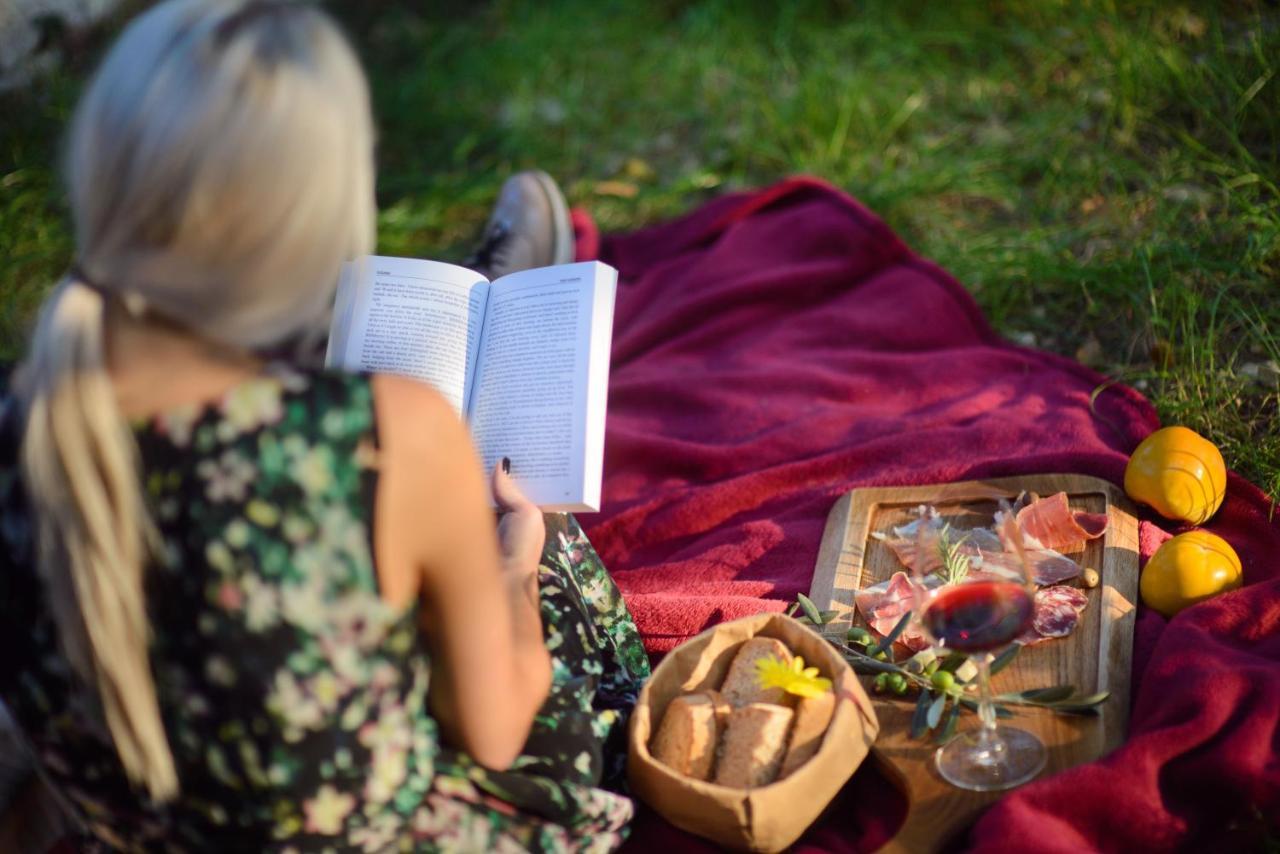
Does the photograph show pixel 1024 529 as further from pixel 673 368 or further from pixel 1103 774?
pixel 673 368

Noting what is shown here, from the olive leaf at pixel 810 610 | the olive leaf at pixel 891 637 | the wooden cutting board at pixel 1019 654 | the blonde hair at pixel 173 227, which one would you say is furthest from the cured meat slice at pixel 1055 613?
the blonde hair at pixel 173 227

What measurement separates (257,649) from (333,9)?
478 cm

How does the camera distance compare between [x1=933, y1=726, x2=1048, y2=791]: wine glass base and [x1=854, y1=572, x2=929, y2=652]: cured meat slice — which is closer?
[x1=933, y1=726, x2=1048, y2=791]: wine glass base

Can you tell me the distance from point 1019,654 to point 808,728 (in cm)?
57

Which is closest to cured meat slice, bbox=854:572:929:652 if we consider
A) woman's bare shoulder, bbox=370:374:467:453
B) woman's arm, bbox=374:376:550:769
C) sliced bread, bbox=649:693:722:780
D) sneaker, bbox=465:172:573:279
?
sliced bread, bbox=649:693:722:780

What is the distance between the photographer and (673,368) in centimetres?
345

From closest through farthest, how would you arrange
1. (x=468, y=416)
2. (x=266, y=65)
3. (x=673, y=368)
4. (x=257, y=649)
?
1. (x=266, y=65)
2. (x=257, y=649)
3. (x=468, y=416)
4. (x=673, y=368)

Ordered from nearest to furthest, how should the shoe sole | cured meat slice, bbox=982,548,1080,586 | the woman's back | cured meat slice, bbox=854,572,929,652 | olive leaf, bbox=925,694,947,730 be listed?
the woman's back
olive leaf, bbox=925,694,947,730
cured meat slice, bbox=854,572,929,652
cured meat slice, bbox=982,548,1080,586
the shoe sole

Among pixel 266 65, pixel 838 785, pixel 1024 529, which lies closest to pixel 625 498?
pixel 1024 529

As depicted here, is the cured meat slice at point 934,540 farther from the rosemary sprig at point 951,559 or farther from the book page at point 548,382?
the book page at point 548,382

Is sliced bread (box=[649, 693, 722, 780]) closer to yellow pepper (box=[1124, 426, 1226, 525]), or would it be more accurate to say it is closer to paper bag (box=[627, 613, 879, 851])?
paper bag (box=[627, 613, 879, 851])

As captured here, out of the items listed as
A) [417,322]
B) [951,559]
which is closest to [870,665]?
[951,559]

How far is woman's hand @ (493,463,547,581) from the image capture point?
1.95 meters

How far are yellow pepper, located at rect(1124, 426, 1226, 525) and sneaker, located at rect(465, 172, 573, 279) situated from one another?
1678mm
